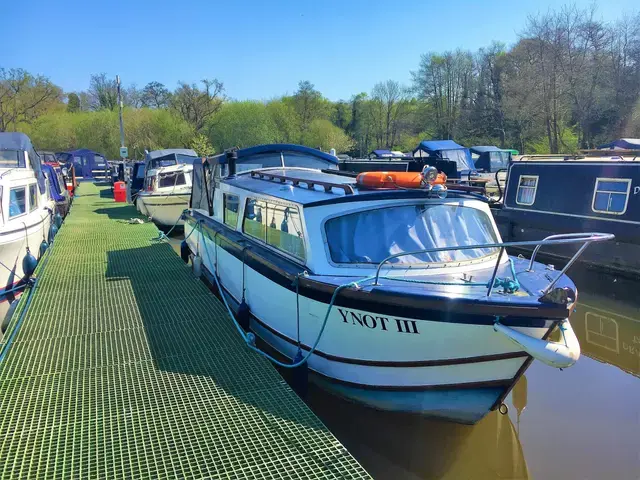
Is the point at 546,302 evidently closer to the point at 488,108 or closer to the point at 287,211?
the point at 287,211

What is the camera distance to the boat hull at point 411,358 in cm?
434

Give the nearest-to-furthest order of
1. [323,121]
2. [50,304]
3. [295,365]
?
[295,365], [50,304], [323,121]

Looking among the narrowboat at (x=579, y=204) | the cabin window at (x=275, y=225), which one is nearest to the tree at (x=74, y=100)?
the narrowboat at (x=579, y=204)

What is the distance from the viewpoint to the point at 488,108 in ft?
158

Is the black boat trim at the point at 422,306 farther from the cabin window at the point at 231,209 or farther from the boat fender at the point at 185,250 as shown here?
the boat fender at the point at 185,250

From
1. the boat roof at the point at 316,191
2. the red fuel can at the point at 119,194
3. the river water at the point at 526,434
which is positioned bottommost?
the river water at the point at 526,434

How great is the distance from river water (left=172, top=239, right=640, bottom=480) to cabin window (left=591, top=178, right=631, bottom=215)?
4.63 metres

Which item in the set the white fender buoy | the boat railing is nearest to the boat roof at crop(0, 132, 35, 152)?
the boat railing

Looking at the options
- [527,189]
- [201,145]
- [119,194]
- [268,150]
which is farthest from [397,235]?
[201,145]

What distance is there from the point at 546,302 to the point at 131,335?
4508mm

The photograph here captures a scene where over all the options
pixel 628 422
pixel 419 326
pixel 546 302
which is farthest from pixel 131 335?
pixel 628 422

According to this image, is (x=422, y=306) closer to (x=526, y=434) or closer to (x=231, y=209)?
(x=526, y=434)

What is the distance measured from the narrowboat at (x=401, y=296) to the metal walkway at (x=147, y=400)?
0.73 m

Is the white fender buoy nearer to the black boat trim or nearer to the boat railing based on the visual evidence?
the black boat trim
